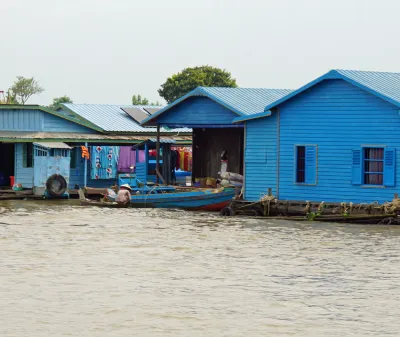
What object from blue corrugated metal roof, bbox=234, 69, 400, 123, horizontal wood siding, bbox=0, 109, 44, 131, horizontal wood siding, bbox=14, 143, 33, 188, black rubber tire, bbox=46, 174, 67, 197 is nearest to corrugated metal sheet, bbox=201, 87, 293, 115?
blue corrugated metal roof, bbox=234, 69, 400, 123

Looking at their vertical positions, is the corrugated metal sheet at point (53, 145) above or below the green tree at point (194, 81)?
below

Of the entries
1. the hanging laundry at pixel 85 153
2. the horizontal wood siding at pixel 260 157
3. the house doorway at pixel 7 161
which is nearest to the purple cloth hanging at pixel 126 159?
the hanging laundry at pixel 85 153

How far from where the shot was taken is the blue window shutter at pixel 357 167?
28609mm

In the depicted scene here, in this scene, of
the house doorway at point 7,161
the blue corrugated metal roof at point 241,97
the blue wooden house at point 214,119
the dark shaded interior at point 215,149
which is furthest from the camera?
the house doorway at point 7,161

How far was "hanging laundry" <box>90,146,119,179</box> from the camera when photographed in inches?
1582

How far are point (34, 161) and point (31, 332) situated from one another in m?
Answer: 24.4

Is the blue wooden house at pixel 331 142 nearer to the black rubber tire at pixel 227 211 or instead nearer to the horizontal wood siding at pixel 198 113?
the black rubber tire at pixel 227 211

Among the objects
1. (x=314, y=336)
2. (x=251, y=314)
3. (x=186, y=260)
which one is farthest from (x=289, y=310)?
(x=186, y=260)

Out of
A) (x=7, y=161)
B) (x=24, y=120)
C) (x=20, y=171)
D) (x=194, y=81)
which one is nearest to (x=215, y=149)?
(x=20, y=171)

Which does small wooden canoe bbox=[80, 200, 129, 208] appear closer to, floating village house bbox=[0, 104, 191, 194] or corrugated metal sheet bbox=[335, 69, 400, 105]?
floating village house bbox=[0, 104, 191, 194]

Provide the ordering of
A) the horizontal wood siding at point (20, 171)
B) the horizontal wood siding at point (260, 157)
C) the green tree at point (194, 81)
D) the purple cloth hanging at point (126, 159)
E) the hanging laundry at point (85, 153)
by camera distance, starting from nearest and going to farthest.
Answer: the horizontal wood siding at point (260, 157)
the horizontal wood siding at point (20, 171)
the hanging laundry at point (85, 153)
the purple cloth hanging at point (126, 159)
the green tree at point (194, 81)

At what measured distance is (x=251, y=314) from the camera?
15.8m

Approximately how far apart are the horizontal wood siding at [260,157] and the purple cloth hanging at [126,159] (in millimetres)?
9876

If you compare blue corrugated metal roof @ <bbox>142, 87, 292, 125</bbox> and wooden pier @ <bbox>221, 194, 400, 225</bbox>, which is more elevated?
blue corrugated metal roof @ <bbox>142, 87, 292, 125</bbox>
